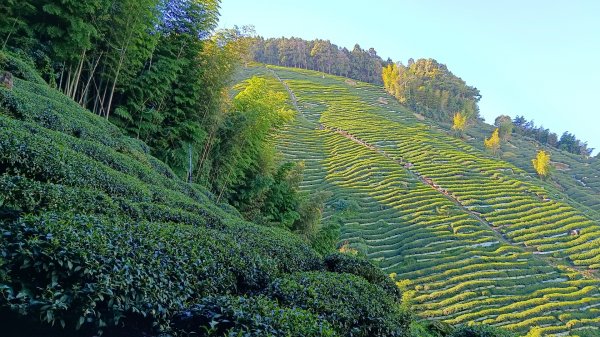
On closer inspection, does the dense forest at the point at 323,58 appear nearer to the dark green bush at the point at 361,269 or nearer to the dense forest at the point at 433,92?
the dense forest at the point at 433,92

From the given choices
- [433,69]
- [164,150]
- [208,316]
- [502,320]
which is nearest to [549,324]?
[502,320]

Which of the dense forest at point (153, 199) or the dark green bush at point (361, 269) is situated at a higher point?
the dense forest at point (153, 199)

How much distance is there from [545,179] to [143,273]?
2441 inches

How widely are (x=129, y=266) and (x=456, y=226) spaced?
3526 cm

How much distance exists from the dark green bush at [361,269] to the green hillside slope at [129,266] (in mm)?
39

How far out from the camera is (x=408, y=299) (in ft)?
83.1

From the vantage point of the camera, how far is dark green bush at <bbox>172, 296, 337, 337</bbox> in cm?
419

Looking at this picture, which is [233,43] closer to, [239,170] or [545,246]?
[239,170]

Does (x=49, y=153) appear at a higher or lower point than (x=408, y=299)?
higher

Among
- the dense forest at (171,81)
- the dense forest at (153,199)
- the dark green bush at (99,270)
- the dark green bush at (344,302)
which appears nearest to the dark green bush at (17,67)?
the dense forest at (153,199)

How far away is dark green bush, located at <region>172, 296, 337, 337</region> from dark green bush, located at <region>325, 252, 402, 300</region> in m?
5.28

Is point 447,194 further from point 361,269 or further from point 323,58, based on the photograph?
point 323,58

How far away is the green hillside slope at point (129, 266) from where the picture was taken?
385 cm

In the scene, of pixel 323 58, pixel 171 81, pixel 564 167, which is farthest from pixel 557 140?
pixel 171 81
